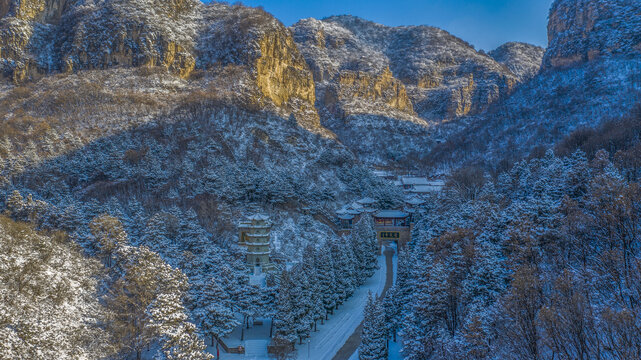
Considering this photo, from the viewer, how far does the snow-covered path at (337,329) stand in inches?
1304

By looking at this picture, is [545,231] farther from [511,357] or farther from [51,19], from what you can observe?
[51,19]

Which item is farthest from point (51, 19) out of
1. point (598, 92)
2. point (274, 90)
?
point (598, 92)

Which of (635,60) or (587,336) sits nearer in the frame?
(587,336)

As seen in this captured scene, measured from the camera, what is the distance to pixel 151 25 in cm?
9925

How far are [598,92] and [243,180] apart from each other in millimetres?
84034

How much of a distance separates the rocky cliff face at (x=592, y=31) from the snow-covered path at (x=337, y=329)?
100506mm

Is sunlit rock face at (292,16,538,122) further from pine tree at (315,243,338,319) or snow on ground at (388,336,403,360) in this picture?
snow on ground at (388,336,403,360)

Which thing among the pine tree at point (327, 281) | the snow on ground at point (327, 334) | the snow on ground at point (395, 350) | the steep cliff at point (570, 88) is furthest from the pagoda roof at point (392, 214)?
the snow on ground at point (395, 350)

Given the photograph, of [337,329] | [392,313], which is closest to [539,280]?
[392,313]

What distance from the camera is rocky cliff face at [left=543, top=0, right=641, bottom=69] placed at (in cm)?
10131

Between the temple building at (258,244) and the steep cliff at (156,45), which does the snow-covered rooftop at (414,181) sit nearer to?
the steep cliff at (156,45)

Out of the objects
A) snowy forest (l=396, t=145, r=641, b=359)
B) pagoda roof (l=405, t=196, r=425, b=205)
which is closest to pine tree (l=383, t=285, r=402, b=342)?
snowy forest (l=396, t=145, r=641, b=359)

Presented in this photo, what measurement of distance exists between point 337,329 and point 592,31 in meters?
121

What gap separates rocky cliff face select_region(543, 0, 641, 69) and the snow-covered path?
10051 cm
